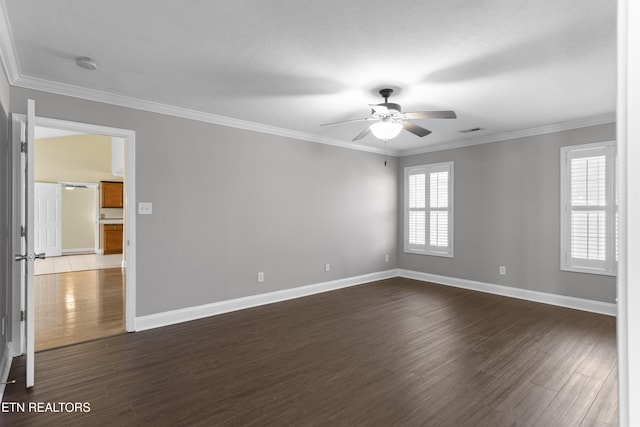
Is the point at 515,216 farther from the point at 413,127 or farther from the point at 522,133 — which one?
the point at 413,127

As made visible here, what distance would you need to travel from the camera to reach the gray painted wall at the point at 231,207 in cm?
386

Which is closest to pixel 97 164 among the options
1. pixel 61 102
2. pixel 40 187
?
pixel 40 187

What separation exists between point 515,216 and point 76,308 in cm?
653

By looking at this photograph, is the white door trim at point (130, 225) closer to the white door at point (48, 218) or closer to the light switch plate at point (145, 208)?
the light switch plate at point (145, 208)

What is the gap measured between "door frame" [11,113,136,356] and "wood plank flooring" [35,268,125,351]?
257 mm

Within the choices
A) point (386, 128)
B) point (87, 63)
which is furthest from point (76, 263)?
point (386, 128)

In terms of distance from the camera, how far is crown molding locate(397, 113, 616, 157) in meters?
4.43

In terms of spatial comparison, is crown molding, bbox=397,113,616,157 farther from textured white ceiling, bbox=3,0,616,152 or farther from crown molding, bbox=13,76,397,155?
crown molding, bbox=13,76,397,155

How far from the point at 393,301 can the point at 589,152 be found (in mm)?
3335

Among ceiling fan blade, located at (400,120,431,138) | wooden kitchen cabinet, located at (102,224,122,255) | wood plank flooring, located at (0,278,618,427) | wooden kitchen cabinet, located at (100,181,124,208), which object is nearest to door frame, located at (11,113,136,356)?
wood plank flooring, located at (0,278,618,427)

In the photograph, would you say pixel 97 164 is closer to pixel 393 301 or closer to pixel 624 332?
pixel 393 301

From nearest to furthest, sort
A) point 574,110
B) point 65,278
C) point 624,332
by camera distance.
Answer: point 624,332, point 574,110, point 65,278

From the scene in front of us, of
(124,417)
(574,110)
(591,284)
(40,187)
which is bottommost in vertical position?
(124,417)

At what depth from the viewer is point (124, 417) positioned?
7.33 feet
